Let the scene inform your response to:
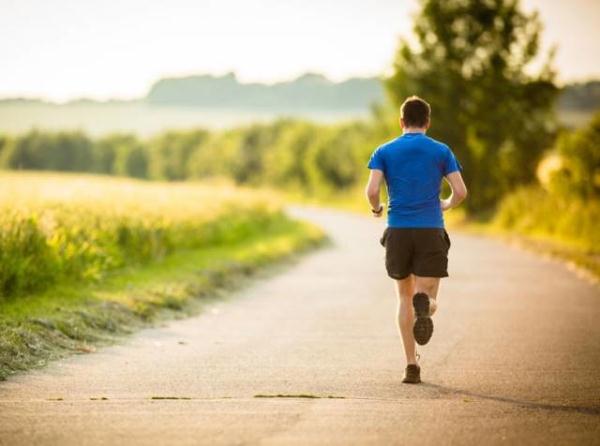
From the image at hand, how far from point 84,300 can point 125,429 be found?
20.8ft

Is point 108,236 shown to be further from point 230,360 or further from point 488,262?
point 488,262

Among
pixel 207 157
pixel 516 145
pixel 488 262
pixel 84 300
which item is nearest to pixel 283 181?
pixel 207 157

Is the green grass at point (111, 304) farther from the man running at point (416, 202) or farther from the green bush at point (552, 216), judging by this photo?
the green bush at point (552, 216)

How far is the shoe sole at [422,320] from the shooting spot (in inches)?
300

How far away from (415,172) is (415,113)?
0.51m

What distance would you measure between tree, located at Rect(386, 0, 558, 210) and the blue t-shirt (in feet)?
106

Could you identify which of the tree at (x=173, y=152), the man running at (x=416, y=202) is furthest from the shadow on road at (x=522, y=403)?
the tree at (x=173, y=152)

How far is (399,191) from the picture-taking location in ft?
25.7

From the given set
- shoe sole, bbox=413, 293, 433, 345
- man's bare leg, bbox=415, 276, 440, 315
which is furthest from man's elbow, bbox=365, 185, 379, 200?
shoe sole, bbox=413, 293, 433, 345

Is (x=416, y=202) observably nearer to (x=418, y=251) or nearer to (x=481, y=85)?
(x=418, y=251)

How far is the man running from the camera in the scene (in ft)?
25.4

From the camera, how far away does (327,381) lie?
7.88 metres

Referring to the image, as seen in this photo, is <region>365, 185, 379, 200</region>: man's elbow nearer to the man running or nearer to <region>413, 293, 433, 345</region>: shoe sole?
the man running

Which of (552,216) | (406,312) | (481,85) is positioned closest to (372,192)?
(406,312)
